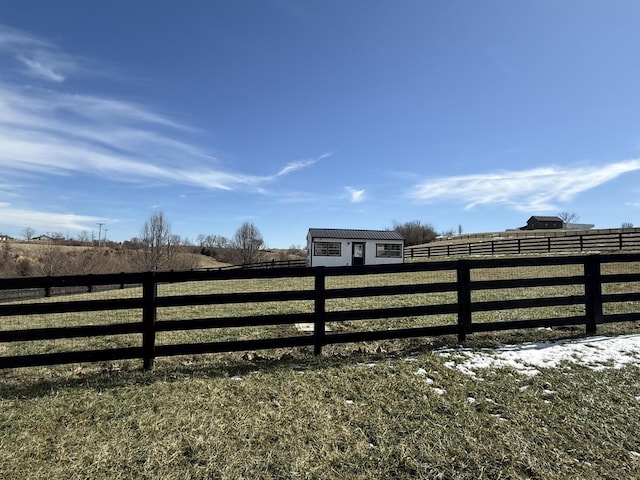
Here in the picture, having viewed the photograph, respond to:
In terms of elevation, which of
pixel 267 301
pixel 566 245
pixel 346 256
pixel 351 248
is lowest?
pixel 267 301

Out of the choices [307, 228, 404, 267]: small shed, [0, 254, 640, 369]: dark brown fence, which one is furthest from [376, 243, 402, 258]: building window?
[0, 254, 640, 369]: dark brown fence

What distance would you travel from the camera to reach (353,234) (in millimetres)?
32844

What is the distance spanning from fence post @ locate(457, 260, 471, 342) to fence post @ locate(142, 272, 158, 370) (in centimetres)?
466

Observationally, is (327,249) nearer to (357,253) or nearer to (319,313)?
(357,253)

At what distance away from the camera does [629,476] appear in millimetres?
2734

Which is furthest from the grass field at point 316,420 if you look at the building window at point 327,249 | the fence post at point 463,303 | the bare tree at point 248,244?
the bare tree at point 248,244

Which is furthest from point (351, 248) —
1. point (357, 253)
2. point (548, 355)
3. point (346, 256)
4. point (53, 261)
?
point (53, 261)

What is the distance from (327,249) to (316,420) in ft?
92.4

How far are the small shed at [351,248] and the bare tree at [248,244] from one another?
30.2 m

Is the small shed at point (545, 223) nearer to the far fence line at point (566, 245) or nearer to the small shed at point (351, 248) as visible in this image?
the far fence line at point (566, 245)

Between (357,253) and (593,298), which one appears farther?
(357,253)

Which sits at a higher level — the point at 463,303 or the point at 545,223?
the point at 545,223

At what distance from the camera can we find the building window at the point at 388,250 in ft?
107

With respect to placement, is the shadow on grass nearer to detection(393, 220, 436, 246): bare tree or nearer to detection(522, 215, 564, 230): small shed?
detection(393, 220, 436, 246): bare tree
